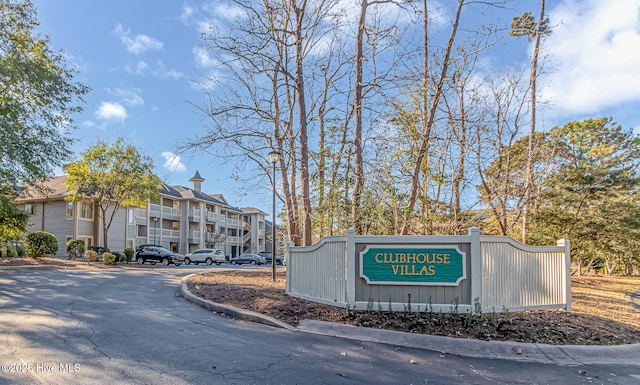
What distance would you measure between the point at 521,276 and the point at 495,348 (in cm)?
215

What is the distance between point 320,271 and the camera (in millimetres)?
8180

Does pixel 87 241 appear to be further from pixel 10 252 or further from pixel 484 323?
pixel 484 323

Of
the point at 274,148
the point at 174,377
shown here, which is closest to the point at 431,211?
the point at 274,148

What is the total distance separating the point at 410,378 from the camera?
4.54 m

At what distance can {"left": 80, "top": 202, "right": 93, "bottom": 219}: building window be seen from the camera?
3297cm

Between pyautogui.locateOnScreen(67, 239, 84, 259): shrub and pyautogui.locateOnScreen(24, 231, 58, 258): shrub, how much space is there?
3.48 meters

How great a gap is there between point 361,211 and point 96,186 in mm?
21960

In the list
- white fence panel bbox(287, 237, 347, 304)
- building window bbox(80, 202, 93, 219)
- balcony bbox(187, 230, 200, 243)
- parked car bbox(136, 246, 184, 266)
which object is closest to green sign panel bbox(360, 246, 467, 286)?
white fence panel bbox(287, 237, 347, 304)

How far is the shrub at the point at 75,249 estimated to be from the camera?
2875 centimetres

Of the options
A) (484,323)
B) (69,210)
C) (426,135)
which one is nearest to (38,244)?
(69,210)

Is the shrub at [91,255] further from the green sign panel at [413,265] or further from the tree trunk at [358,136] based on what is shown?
the green sign panel at [413,265]

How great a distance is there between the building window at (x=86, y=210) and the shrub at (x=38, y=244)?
8.12m

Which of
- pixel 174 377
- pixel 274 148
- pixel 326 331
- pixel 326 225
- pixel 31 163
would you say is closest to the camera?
pixel 174 377

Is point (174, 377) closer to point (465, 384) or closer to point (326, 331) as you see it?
point (326, 331)
